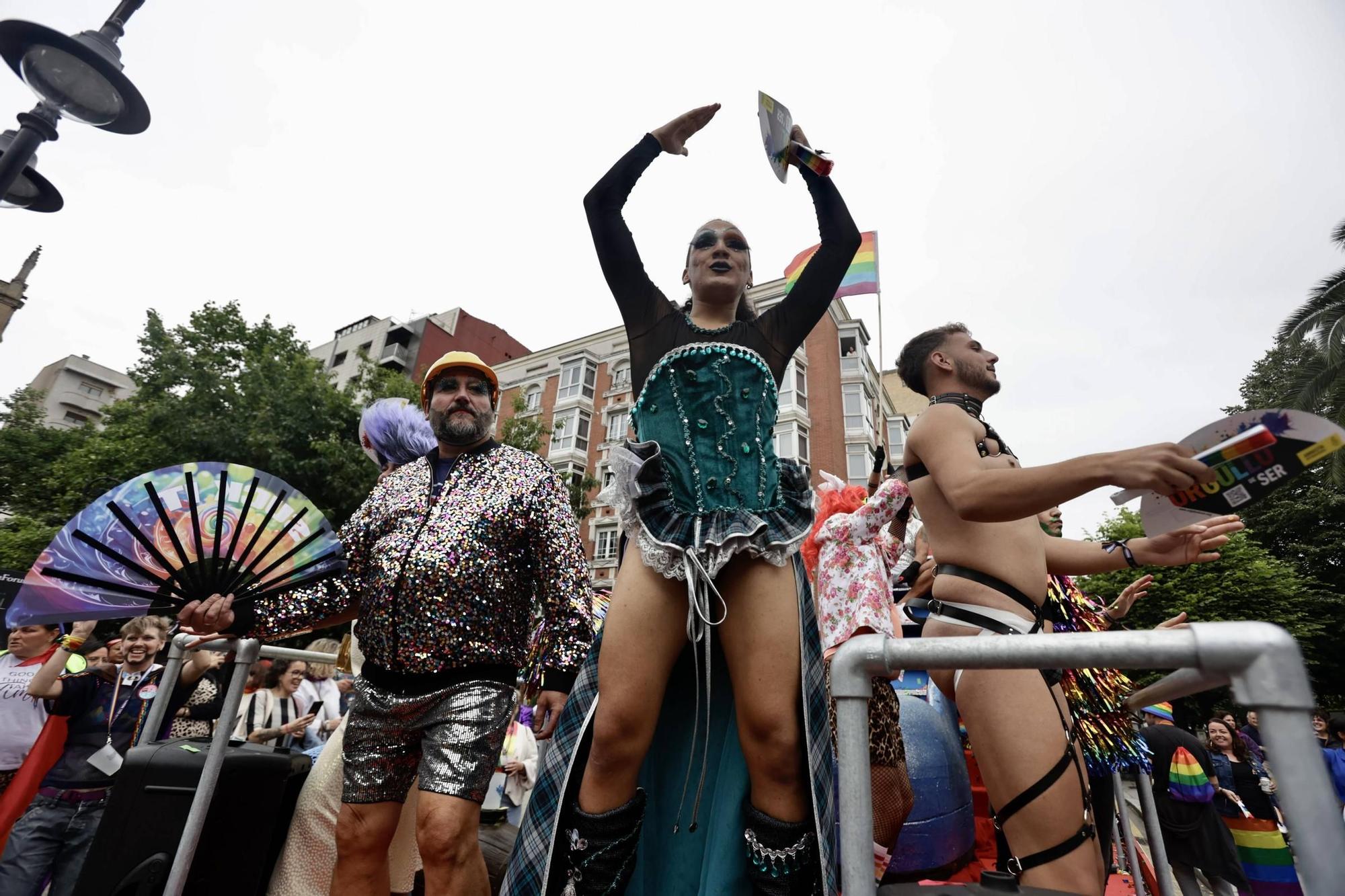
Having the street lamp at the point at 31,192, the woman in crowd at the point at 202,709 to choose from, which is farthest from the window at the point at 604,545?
the street lamp at the point at 31,192

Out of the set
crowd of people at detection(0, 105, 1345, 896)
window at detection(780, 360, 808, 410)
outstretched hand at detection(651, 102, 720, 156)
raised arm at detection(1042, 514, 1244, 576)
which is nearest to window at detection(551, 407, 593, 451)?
window at detection(780, 360, 808, 410)

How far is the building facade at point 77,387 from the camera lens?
57938mm

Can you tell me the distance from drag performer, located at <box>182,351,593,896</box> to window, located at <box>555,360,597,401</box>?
119 feet

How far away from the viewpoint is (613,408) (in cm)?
3709

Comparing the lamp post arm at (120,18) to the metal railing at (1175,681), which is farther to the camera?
the lamp post arm at (120,18)

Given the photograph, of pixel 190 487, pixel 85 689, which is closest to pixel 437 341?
pixel 85 689

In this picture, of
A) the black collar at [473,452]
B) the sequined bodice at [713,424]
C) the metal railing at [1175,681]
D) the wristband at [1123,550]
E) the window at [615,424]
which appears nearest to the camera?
the metal railing at [1175,681]

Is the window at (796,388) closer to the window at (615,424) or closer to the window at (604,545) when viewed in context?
the window at (615,424)

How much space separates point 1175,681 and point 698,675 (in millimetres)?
1050

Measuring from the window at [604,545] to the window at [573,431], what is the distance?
222 inches

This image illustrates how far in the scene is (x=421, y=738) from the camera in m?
2.47

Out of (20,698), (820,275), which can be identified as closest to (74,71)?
(20,698)

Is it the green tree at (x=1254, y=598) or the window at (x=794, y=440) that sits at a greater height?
the window at (x=794, y=440)

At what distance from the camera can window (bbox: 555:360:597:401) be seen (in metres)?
38.8
